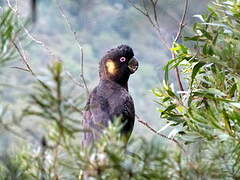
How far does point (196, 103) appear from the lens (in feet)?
4.16

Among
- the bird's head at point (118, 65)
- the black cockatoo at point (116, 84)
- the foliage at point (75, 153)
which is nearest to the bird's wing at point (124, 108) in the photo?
the black cockatoo at point (116, 84)

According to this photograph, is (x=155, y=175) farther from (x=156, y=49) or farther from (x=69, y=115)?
(x=156, y=49)

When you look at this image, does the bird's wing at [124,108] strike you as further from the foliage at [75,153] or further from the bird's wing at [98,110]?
the foliage at [75,153]

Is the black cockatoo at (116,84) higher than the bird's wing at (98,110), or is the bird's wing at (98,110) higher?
the black cockatoo at (116,84)

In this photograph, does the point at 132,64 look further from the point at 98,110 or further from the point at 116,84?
the point at 98,110

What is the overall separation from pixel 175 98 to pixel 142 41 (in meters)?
3.19

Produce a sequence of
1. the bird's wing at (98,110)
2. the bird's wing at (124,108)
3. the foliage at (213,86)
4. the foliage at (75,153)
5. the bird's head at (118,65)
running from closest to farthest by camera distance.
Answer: the foliage at (75,153), the foliage at (213,86), the bird's wing at (98,110), the bird's wing at (124,108), the bird's head at (118,65)

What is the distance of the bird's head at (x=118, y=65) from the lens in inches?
73.1

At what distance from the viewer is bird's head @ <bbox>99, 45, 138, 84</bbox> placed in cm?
186

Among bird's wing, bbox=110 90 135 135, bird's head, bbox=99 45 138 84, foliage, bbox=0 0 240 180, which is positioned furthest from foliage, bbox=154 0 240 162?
bird's head, bbox=99 45 138 84

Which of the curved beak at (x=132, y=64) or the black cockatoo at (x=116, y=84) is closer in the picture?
the black cockatoo at (x=116, y=84)

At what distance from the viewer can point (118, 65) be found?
188cm

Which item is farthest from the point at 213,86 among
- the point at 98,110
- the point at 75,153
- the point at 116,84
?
the point at 116,84

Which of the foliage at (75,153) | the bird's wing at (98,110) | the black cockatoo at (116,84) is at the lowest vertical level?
the foliage at (75,153)
